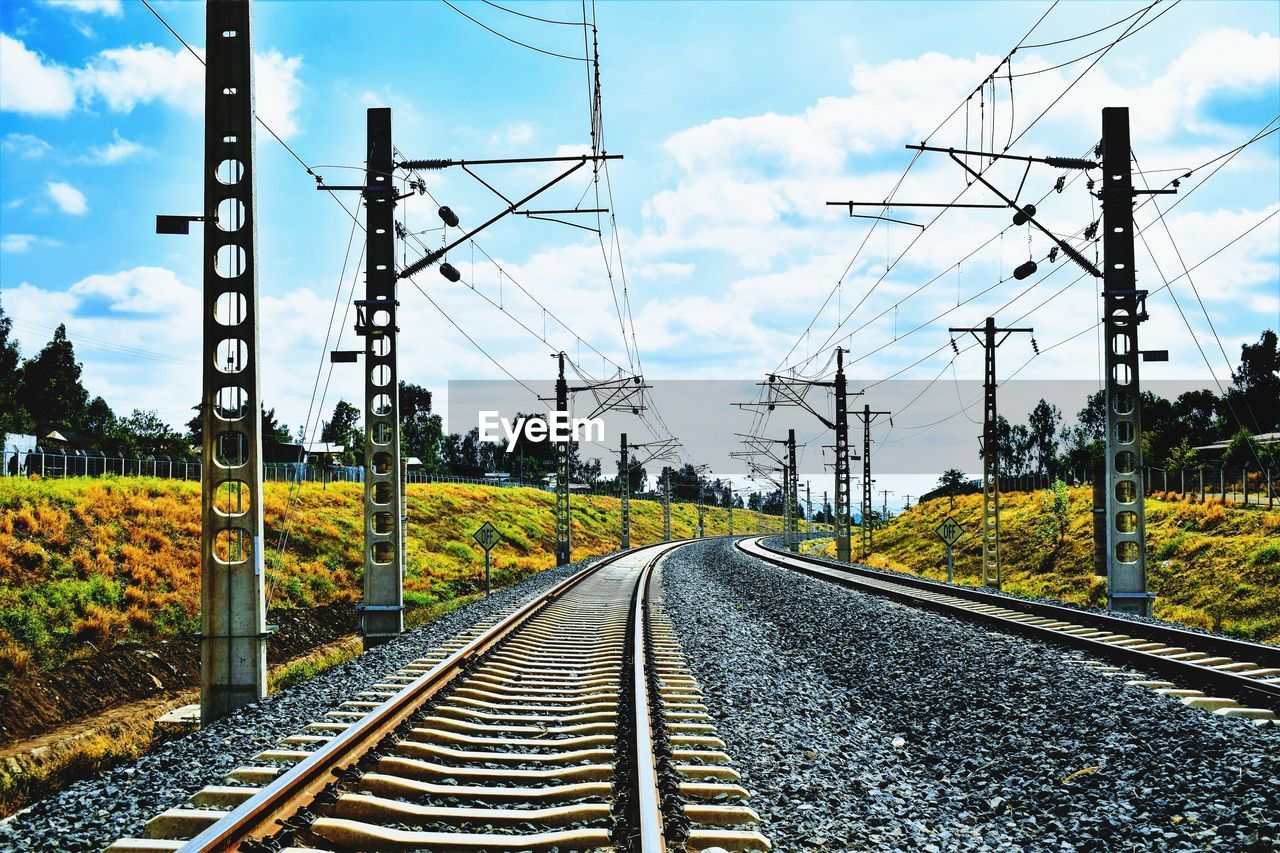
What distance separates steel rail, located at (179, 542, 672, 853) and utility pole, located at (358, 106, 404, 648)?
5695mm

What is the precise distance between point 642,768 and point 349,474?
246 feet

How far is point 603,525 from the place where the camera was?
94.0 metres

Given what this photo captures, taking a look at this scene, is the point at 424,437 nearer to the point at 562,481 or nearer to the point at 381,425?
the point at 562,481

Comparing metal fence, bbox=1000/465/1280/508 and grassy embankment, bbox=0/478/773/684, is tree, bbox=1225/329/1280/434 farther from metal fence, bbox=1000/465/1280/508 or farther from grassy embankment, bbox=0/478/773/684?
grassy embankment, bbox=0/478/773/684

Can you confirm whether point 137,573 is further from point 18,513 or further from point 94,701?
point 94,701

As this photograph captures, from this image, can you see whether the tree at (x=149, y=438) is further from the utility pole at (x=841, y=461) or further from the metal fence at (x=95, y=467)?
the utility pole at (x=841, y=461)

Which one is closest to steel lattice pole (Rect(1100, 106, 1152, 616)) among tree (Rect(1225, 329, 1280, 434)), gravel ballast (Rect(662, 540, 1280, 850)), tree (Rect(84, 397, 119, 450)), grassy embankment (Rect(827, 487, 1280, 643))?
grassy embankment (Rect(827, 487, 1280, 643))

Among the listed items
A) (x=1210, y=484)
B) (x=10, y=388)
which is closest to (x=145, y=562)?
(x=1210, y=484)

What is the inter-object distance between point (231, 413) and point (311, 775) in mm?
5168

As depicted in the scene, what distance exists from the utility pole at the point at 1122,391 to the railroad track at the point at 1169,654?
1775 millimetres

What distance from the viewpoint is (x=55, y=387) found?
350ft

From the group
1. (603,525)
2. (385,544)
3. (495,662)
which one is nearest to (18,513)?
(385,544)

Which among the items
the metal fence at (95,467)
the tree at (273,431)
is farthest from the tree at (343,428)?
the metal fence at (95,467)

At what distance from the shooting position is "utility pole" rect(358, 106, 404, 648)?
15.8 m
